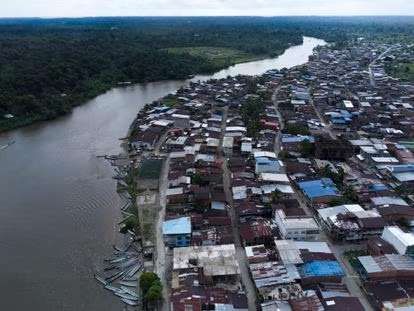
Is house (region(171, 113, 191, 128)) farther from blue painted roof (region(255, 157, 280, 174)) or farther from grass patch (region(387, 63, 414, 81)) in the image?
grass patch (region(387, 63, 414, 81))

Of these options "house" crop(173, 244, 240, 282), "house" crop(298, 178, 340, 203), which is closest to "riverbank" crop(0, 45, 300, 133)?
"house" crop(173, 244, 240, 282)

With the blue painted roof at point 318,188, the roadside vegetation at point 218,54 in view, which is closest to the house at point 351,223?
the blue painted roof at point 318,188

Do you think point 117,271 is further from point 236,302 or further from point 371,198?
point 371,198

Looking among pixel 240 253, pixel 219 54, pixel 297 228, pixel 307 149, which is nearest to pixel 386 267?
pixel 297 228

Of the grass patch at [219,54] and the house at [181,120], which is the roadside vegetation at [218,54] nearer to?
the grass patch at [219,54]

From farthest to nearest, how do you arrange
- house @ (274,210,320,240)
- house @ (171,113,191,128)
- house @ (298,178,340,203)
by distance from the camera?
house @ (171,113,191,128)
house @ (298,178,340,203)
house @ (274,210,320,240)
